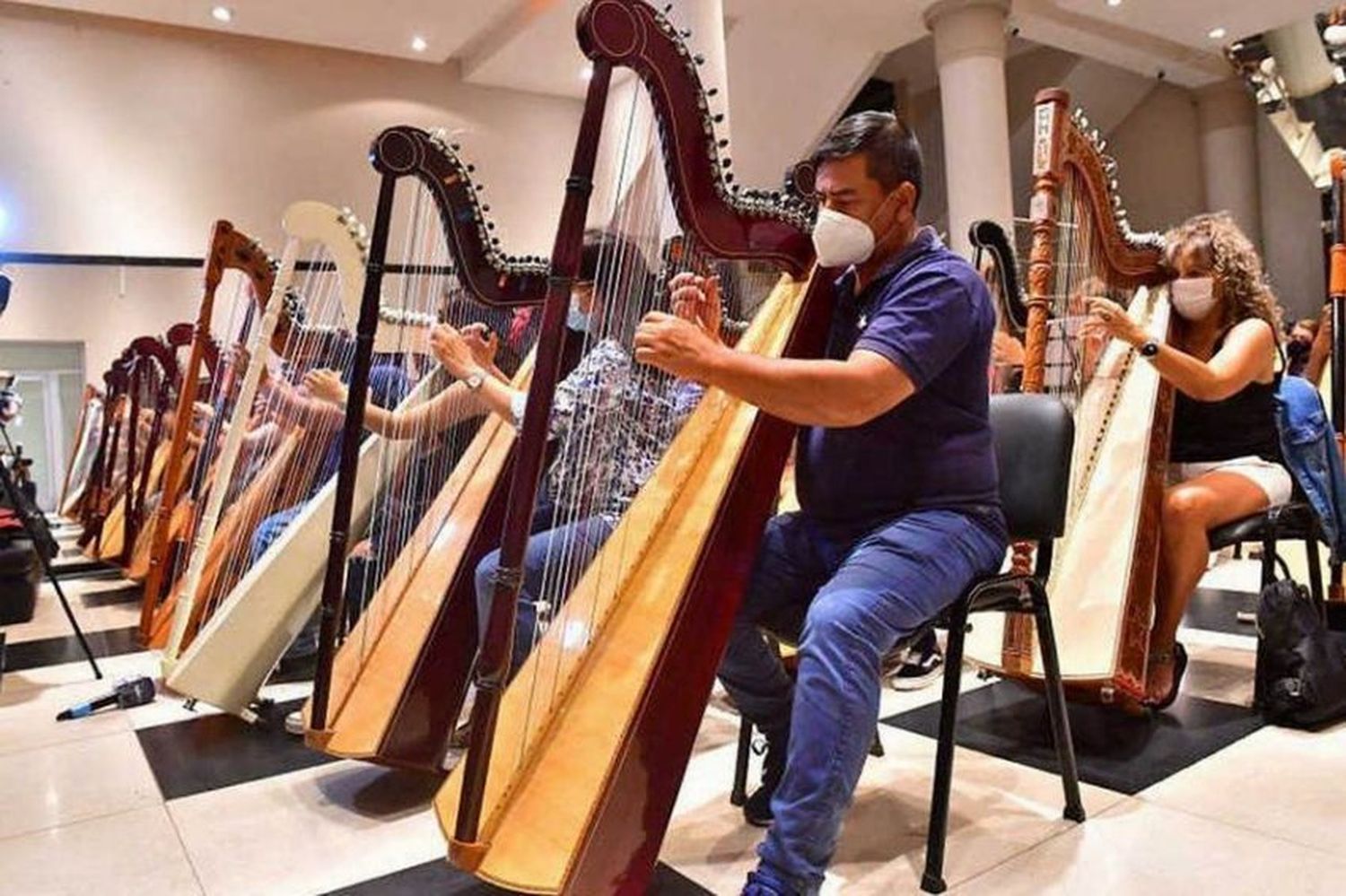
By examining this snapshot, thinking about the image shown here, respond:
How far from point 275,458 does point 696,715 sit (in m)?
2.37

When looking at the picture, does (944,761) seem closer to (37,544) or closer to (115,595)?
(37,544)

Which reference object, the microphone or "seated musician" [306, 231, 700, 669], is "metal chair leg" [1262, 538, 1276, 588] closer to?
"seated musician" [306, 231, 700, 669]

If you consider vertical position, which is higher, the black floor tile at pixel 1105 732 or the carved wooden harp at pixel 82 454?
the carved wooden harp at pixel 82 454

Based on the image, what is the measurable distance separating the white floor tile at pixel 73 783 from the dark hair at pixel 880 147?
1.92m

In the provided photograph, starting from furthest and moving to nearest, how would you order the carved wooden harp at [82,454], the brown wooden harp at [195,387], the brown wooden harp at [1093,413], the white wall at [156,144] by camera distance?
the carved wooden harp at [82,454] → the white wall at [156,144] → the brown wooden harp at [195,387] → the brown wooden harp at [1093,413]

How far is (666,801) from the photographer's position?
4.48 ft

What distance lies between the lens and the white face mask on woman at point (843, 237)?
1.58 meters

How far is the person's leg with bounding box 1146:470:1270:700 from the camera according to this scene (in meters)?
2.26

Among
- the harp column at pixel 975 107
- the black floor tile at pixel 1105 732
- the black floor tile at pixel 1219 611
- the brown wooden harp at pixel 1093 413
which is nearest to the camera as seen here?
the black floor tile at pixel 1105 732

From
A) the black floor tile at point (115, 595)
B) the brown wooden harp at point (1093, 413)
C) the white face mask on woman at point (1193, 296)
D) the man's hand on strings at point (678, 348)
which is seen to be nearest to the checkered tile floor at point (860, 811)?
the brown wooden harp at point (1093, 413)

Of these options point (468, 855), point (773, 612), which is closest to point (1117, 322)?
point (773, 612)

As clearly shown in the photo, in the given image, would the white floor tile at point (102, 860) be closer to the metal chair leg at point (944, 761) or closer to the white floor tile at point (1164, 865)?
the metal chair leg at point (944, 761)

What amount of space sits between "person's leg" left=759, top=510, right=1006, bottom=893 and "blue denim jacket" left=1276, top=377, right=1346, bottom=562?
138cm

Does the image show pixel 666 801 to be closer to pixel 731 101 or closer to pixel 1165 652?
pixel 1165 652
